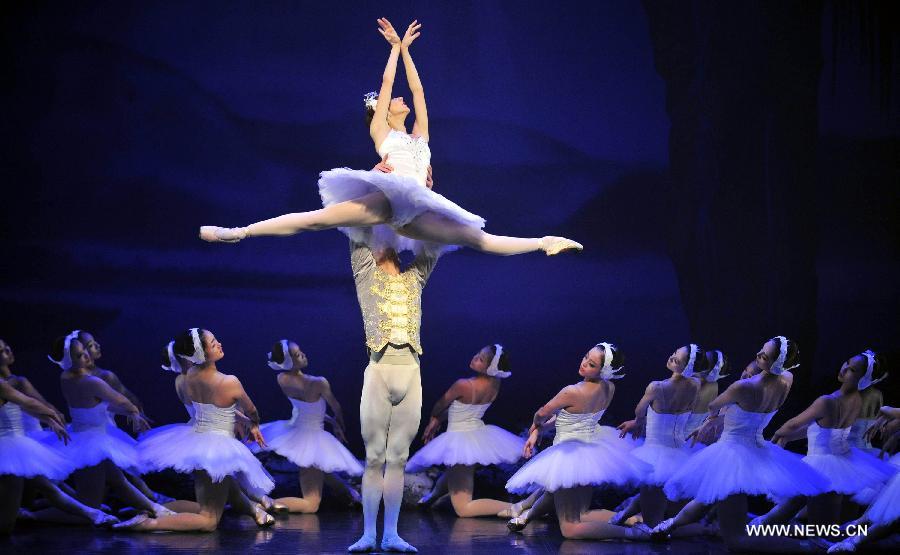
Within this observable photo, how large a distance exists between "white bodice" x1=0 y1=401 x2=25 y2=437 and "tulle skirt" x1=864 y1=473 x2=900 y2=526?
4077mm

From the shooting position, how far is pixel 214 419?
16.7 ft

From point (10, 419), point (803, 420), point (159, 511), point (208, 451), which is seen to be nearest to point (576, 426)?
point (803, 420)

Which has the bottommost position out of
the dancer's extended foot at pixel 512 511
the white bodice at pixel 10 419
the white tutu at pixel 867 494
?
the dancer's extended foot at pixel 512 511

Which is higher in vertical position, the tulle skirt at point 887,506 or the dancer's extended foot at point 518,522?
the tulle skirt at point 887,506

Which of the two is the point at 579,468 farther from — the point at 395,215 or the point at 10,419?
the point at 10,419

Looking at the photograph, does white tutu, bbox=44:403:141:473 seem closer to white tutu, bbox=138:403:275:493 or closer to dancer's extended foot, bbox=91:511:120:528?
white tutu, bbox=138:403:275:493

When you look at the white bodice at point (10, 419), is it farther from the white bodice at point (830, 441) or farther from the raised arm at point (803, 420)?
the white bodice at point (830, 441)

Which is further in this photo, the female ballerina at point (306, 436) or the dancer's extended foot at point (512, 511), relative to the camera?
the female ballerina at point (306, 436)

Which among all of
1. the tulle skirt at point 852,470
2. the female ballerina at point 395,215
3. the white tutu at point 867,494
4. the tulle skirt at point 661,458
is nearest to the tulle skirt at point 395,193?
the female ballerina at point 395,215

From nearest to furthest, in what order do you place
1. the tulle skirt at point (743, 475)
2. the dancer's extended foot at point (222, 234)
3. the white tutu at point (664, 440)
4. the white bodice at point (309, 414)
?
the dancer's extended foot at point (222, 234), the tulle skirt at point (743, 475), the white tutu at point (664, 440), the white bodice at point (309, 414)

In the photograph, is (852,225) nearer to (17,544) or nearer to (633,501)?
(633,501)

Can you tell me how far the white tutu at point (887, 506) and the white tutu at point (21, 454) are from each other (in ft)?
12.7

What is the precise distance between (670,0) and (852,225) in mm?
2096

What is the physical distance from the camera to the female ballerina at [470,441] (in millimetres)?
5699
